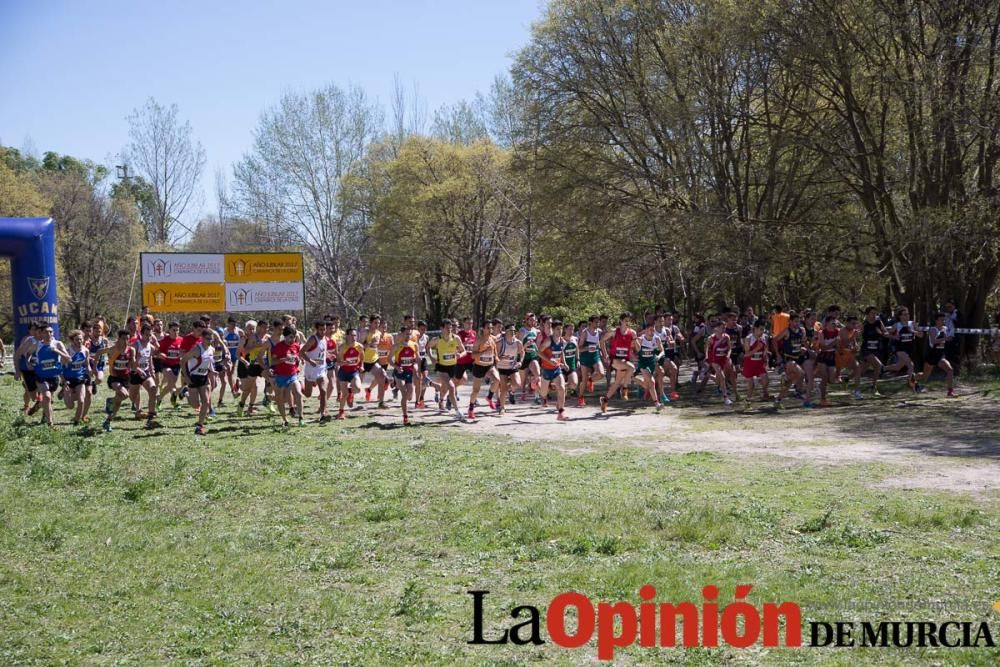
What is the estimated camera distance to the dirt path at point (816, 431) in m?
11.5

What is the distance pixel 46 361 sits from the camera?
16.2 m

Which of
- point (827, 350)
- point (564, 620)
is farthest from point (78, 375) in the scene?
point (827, 350)

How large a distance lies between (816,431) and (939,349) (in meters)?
6.01

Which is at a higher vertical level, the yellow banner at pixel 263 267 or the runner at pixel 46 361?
the yellow banner at pixel 263 267

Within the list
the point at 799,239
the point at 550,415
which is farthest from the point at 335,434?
the point at 799,239

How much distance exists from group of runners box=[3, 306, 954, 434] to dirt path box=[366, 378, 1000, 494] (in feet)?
1.86

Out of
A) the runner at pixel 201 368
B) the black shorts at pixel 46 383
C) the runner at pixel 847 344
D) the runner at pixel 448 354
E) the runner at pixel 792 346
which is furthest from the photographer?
the runner at pixel 792 346

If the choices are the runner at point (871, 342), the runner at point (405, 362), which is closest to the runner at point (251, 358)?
the runner at point (405, 362)

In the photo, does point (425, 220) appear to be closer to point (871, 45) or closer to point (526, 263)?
point (526, 263)

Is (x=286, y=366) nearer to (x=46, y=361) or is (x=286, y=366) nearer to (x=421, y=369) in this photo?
(x=421, y=369)

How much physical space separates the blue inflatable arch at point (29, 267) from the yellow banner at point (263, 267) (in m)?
7.94

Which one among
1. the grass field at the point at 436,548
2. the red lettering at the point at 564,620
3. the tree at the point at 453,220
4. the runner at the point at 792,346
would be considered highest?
the tree at the point at 453,220

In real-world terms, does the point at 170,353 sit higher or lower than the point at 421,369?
higher

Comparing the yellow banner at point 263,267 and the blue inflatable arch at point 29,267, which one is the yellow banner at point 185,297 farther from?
the blue inflatable arch at point 29,267
